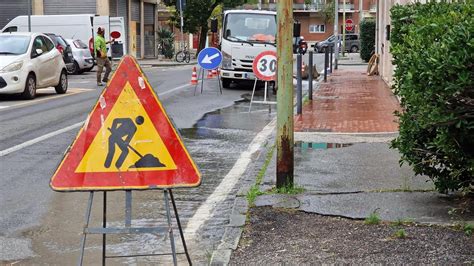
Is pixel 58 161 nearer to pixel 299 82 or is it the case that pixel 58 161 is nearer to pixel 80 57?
pixel 299 82

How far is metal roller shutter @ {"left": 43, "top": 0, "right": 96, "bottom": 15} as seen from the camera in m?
44.6

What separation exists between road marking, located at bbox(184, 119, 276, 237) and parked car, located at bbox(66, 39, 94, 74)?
20.2 metres

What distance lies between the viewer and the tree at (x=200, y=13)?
51.9 meters

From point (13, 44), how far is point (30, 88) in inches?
51.1

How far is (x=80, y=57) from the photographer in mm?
31078

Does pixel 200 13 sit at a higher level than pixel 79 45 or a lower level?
A: higher

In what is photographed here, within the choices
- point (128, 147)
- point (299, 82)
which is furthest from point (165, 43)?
point (128, 147)

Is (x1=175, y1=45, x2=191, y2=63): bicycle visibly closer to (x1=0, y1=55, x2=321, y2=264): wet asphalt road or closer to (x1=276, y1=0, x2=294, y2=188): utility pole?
(x1=0, y1=55, x2=321, y2=264): wet asphalt road

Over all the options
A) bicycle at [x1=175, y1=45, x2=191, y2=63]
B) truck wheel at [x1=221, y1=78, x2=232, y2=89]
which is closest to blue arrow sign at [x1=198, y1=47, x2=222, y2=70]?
truck wheel at [x1=221, y1=78, x2=232, y2=89]

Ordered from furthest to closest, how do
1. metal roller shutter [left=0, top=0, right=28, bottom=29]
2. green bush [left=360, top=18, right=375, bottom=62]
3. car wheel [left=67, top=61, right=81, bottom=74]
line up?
metal roller shutter [left=0, top=0, right=28, bottom=29] < green bush [left=360, top=18, right=375, bottom=62] < car wheel [left=67, top=61, right=81, bottom=74]

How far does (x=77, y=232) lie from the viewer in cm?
638

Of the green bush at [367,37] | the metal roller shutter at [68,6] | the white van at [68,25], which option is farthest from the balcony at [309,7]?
the white van at [68,25]

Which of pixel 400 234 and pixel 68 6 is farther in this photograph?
pixel 68 6

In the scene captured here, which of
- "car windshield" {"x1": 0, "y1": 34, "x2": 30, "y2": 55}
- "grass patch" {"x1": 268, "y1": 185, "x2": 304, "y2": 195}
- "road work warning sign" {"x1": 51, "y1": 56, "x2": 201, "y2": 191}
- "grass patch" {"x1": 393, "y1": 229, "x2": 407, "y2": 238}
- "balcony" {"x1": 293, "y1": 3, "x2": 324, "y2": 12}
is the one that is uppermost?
"balcony" {"x1": 293, "y1": 3, "x2": 324, "y2": 12}
